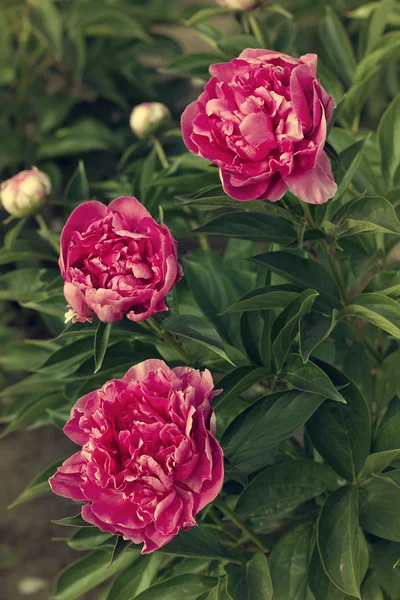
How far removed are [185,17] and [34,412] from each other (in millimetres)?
1057

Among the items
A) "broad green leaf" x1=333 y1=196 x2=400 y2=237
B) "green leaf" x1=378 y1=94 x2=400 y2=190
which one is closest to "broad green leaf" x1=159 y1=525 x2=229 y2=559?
"broad green leaf" x1=333 y1=196 x2=400 y2=237

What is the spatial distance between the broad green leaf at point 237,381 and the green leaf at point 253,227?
14 cm

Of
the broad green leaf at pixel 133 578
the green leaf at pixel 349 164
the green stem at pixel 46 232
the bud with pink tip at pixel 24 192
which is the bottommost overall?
the broad green leaf at pixel 133 578

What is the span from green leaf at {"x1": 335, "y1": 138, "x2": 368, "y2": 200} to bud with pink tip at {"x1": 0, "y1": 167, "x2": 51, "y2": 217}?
0.45m

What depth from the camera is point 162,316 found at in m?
0.88

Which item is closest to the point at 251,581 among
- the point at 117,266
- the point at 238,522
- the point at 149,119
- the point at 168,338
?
the point at 238,522

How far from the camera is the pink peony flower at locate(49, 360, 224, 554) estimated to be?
72cm

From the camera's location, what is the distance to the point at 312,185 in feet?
2.55

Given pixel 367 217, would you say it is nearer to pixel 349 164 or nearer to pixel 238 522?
pixel 349 164

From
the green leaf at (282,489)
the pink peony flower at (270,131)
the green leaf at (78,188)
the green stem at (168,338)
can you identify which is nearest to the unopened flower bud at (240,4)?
the green leaf at (78,188)

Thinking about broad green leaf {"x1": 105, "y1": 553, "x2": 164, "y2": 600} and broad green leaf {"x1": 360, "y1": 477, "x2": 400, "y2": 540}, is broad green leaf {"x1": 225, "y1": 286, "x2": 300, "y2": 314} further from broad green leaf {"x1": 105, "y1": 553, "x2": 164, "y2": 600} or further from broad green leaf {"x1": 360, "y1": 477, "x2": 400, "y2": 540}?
broad green leaf {"x1": 105, "y1": 553, "x2": 164, "y2": 600}

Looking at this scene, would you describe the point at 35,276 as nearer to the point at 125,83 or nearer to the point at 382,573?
the point at 382,573

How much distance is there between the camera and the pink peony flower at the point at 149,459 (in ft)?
2.38

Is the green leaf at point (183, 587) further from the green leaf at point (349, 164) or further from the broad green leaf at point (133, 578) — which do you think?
the green leaf at point (349, 164)
